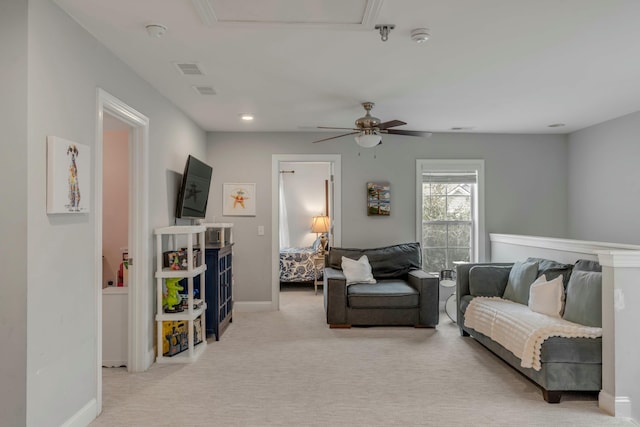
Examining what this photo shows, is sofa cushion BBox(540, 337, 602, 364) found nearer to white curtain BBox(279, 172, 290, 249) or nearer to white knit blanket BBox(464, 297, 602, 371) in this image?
white knit blanket BBox(464, 297, 602, 371)

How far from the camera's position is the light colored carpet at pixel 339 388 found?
2760 millimetres

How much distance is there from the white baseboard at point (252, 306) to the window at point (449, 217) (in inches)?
90.8

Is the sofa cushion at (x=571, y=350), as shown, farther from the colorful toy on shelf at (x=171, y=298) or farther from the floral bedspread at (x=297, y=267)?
the floral bedspread at (x=297, y=267)

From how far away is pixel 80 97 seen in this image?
2.63 meters

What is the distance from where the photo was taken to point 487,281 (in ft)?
14.6

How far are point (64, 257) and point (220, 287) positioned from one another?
2.39 metres

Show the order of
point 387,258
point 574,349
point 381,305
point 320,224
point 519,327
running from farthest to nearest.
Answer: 1. point 320,224
2. point 387,258
3. point 381,305
4. point 519,327
5. point 574,349

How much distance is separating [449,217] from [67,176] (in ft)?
16.4

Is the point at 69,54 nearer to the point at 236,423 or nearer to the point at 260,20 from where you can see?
the point at 260,20

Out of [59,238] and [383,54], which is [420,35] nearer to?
[383,54]

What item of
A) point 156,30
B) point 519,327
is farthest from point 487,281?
point 156,30

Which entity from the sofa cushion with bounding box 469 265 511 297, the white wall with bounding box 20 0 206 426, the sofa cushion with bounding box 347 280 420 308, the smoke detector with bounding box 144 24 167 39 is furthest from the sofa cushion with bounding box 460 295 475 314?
the smoke detector with bounding box 144 24 167 39

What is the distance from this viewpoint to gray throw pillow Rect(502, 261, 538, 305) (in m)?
4.05

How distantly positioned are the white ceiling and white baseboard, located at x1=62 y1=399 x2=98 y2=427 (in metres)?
2.38
